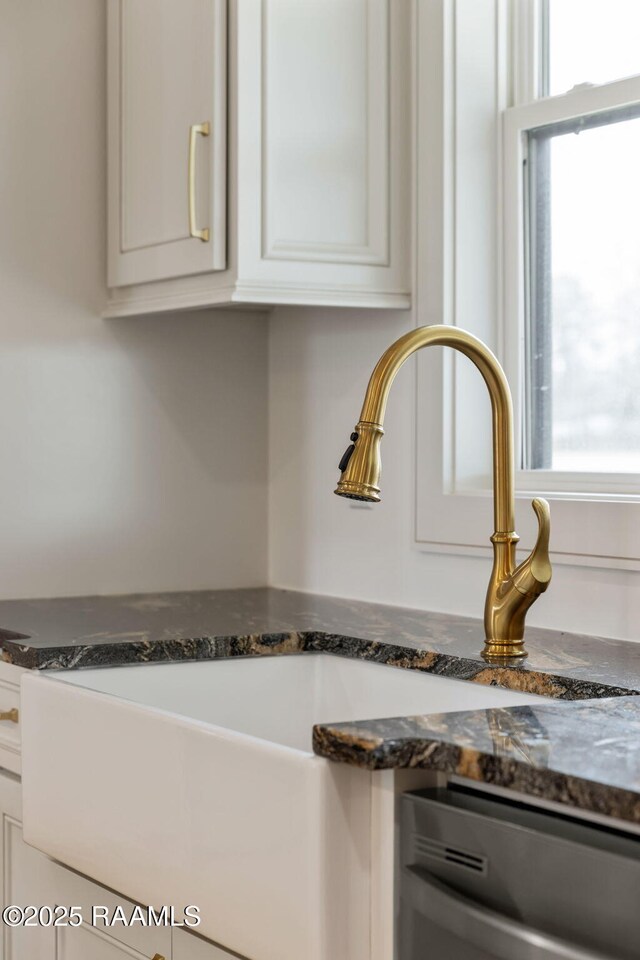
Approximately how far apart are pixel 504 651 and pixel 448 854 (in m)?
0.52

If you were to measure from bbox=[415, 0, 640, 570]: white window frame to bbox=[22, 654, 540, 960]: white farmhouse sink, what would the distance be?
15.4 inches

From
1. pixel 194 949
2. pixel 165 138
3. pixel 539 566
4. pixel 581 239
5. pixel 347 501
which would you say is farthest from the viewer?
pixel 347 501

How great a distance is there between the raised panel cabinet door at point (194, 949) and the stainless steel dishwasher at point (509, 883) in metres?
0.30

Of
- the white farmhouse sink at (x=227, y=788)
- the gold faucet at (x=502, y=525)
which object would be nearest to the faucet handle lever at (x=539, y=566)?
the gold faucet at (x=502, y=525)

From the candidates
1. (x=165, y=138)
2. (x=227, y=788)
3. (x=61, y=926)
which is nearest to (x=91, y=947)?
(x=61, y=926)

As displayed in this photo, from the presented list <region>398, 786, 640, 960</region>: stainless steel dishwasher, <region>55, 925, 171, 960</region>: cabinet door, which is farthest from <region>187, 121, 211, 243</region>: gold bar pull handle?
<region>398, 786, 640, 960</region>: stainless steel dishwasher

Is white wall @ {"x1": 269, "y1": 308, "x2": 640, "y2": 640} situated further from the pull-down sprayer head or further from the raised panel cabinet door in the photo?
the raised panel cabinet door

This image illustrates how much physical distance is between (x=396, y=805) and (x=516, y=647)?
1.66 ft

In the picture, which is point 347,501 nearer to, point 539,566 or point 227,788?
point 539,566

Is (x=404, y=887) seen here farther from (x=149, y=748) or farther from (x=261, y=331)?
(x=261, y=331)

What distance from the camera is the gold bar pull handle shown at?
1973 mm

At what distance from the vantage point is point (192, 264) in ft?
6.59

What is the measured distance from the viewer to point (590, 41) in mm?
1948

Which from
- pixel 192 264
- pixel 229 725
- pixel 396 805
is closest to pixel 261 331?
pixel 192 264
